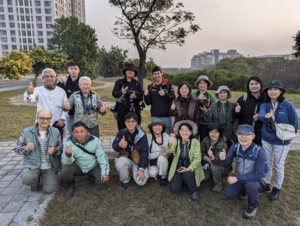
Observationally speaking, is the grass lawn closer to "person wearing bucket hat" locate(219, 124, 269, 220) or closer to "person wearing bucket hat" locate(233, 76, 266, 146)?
"person wearing bucket hat" locate(219, 124, 269, 220)

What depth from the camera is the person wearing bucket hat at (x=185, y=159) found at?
11.1 ft

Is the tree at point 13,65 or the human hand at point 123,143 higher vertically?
the tree at point 13,65

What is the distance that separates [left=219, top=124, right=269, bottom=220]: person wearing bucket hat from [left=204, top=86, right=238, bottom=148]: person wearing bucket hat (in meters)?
0.77

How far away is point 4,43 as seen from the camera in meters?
62.6

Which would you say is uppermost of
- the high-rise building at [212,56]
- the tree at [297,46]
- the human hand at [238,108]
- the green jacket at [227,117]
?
the high-rise building at [212,56]

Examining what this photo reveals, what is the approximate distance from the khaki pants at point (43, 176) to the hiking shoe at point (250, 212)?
3102mm

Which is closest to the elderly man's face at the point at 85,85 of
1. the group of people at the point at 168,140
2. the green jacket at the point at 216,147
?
the group of people at the point at 168,140

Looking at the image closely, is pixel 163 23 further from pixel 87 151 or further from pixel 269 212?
pixel 269 212

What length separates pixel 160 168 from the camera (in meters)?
3.73

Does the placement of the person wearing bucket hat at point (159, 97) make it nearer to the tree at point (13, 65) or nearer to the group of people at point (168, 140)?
the group of people at point (168, 140)

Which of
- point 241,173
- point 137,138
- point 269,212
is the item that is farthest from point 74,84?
point 269,212

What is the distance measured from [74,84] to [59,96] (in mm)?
448

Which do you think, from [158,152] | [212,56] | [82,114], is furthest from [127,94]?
[212,56]

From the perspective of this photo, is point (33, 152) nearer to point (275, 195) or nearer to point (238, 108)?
point (238, 108)
